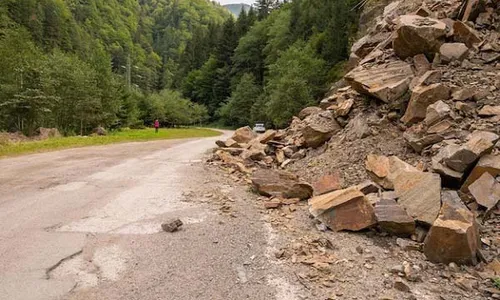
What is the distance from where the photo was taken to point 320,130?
31.2 feet

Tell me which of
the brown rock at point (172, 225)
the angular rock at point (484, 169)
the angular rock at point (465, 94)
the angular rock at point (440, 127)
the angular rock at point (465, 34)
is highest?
the angular rock at point (465, 34)

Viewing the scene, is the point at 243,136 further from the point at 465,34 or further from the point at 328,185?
the point at 465,34

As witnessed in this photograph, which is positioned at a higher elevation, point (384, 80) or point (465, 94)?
point (384, 80)

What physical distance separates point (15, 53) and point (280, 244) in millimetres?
26415

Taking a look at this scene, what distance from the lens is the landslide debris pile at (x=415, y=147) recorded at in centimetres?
488

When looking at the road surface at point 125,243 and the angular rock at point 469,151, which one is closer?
the road surface at point 125,243

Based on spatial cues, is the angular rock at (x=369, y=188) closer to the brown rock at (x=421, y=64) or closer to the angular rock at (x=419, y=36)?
the brown rock at (x=421, y=64)

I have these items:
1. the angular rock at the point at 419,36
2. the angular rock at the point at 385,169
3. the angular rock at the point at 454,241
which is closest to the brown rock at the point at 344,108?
the angular rock at the point at 419,36

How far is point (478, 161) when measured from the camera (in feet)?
17.5

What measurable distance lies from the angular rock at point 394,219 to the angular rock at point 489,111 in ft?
9.62

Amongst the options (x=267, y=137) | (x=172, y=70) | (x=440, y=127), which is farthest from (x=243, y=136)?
(x=172, y=70)

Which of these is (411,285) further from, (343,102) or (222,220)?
(343,102)

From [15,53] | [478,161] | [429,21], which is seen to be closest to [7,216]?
[478,161]

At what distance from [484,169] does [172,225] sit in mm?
4980
